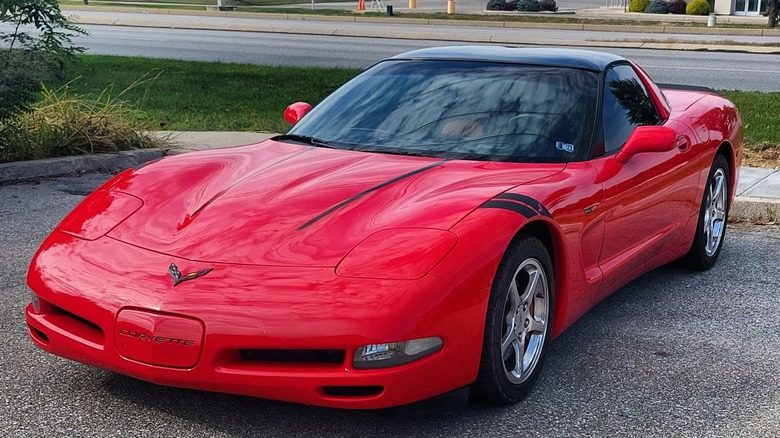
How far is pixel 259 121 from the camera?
37.5ft

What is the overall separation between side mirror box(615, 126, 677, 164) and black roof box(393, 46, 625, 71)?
59 centimetres

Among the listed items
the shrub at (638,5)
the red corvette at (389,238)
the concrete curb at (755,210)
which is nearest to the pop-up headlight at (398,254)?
the red corvette at (389,238)

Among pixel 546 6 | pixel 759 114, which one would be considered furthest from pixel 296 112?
pixel 546 6

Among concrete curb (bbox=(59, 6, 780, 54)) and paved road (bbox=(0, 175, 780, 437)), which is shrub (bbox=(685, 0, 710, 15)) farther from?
paved road (bbox=(0, 175, 780, 437))

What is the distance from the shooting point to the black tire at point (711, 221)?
19.9 feet

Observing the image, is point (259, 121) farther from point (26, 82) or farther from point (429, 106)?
point (429, 106)

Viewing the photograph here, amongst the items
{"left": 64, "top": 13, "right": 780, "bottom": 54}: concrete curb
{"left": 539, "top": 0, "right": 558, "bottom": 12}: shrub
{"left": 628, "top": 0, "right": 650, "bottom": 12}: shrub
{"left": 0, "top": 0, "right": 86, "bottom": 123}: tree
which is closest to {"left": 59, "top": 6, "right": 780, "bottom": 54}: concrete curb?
{"left": 64, "top": 13, "right": 780, "bottom": 54}: concrete curb

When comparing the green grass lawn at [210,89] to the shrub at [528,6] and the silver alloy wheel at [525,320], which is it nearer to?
the silver alloy wheel at [525,320]

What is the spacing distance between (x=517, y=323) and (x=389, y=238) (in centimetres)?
67

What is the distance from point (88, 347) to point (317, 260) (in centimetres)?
88

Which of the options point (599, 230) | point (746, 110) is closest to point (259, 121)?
point (746, 110)

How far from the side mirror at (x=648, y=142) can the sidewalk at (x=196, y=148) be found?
10.1 feet

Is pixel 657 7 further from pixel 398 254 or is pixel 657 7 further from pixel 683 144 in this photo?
pixel 398 254

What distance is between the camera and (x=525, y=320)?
4148mm
